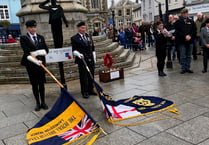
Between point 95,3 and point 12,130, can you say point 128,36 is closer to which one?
point 12,130

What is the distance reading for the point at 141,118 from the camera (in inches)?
179

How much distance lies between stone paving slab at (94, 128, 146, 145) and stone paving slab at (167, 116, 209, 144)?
0.64m

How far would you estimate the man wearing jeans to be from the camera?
8055mm

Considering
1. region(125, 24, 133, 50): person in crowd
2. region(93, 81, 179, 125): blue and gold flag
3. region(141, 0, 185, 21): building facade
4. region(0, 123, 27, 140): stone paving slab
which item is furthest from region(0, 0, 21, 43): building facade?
region(93, 81, 179, 125): blue and gold flag

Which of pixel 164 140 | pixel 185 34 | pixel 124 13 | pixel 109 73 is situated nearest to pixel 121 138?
pixel 164 140

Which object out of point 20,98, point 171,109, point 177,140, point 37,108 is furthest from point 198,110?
point 20,98

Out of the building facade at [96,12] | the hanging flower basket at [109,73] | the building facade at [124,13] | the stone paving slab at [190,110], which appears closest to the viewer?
the stone paving slab at [190,110]

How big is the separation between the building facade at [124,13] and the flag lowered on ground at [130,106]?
78.3 meters

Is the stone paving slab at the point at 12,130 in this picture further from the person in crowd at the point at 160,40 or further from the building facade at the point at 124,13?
the building facade at the point at 124,13

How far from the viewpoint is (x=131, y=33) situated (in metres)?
17.0

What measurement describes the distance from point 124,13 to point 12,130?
86.1 metres

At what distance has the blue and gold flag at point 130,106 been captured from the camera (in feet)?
15.2

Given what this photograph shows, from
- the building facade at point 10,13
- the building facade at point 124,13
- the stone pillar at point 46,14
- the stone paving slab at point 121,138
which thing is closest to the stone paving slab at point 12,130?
the stone paving slab at point 121,138

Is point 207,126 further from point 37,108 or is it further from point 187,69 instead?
point 187,69
